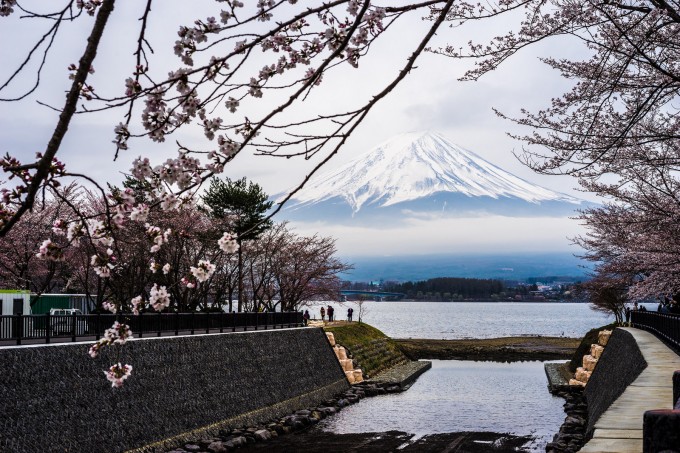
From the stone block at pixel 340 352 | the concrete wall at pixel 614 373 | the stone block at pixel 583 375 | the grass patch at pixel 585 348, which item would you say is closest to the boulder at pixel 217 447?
the concrete wall at pixel 614 373

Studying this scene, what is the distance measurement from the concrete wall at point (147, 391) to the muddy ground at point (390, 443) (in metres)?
2.10

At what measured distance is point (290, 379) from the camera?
1389 inches

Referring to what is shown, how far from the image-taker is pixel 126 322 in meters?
20.9

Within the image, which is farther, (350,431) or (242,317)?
(242,317)

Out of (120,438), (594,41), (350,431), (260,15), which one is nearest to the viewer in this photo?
(260,15)

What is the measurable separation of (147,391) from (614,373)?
16243 mm

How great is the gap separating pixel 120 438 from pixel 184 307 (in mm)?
23358

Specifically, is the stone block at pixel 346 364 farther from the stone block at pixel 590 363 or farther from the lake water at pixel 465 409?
the stone block at pixel 590 363

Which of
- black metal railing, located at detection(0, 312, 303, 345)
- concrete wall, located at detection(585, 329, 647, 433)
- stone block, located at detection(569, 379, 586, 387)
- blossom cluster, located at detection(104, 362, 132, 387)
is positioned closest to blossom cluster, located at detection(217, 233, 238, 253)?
blossom cluster, located at detection(104, 362, 132, 387)

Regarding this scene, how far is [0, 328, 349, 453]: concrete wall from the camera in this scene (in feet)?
59.8

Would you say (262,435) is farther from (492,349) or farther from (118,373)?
(492,349)

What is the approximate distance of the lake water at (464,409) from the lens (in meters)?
30.3

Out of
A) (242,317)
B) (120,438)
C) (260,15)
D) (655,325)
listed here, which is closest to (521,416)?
(655,325)

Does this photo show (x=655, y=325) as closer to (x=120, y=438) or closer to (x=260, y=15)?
(x=120, y=438)
